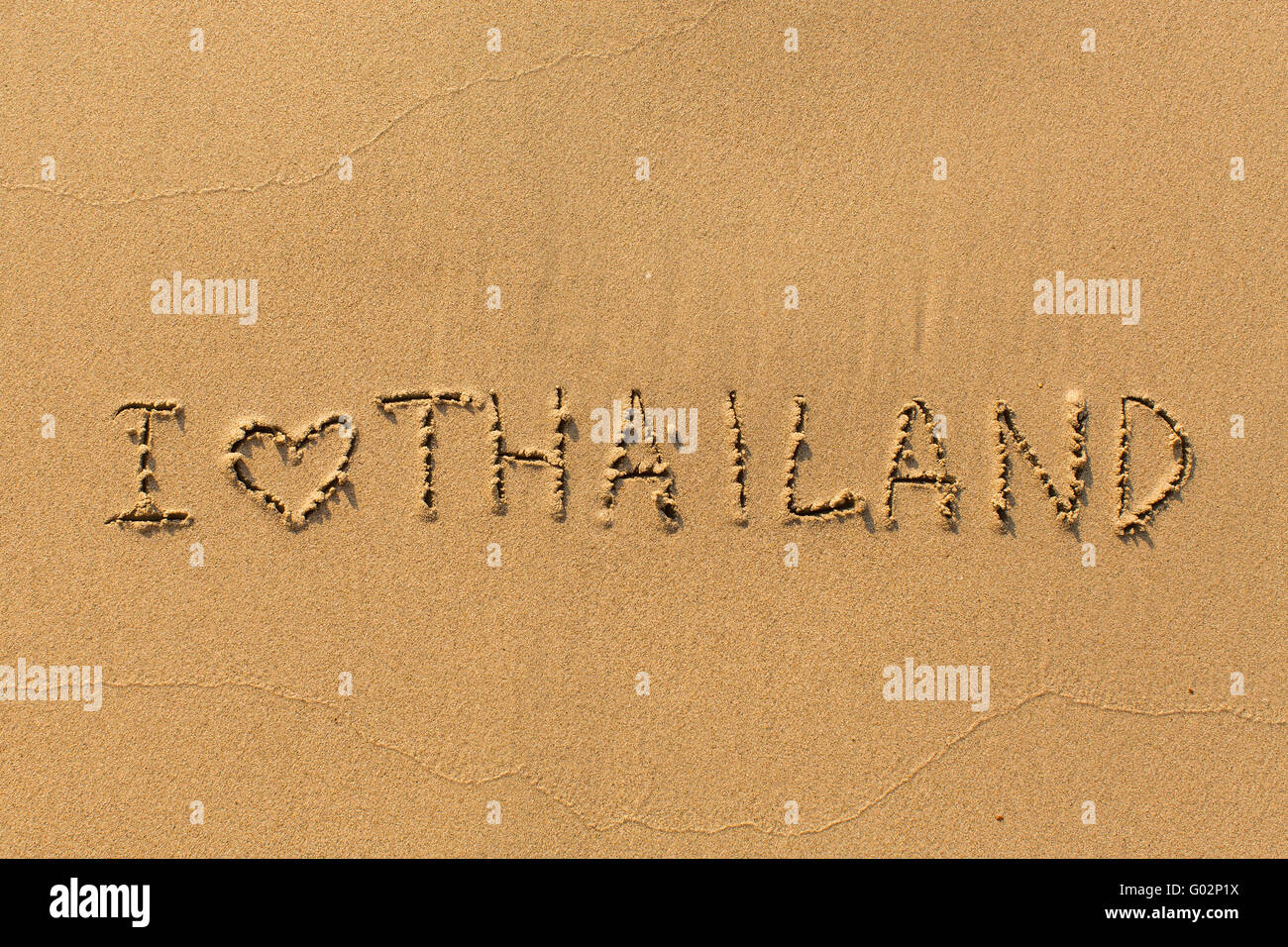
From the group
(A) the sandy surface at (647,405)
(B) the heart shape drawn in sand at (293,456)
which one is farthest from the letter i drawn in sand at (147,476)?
(B) the heart shape drawn in sand at (293,456)

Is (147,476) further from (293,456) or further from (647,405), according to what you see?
(647,405)

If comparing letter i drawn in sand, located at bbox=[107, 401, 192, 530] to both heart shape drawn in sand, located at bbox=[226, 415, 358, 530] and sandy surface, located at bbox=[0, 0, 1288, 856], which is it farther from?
heart shape drawn in sand, located at bbox=[226, 415, 358, 530]

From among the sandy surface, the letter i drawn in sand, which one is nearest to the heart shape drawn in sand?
the sandy surface

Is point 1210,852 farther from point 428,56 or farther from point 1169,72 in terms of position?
point 428,56

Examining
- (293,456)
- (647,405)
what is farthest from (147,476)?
(647,405)
